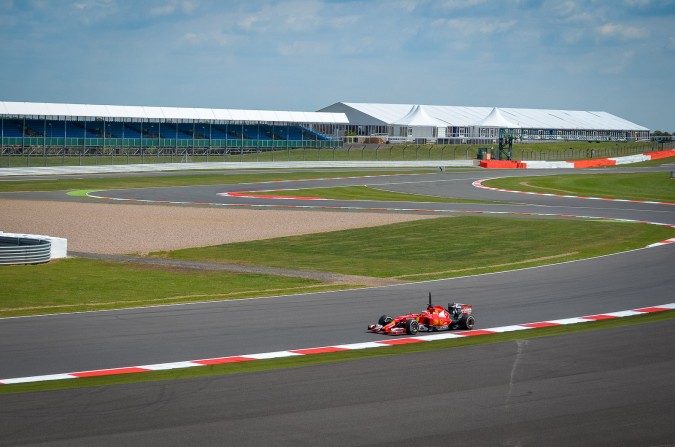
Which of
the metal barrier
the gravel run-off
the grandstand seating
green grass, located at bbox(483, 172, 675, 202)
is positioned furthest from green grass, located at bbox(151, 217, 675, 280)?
the grandstand seating

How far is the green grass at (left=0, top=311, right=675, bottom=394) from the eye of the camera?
1130 cm

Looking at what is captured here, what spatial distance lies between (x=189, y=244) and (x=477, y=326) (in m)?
15.3

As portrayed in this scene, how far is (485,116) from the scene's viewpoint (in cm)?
13200

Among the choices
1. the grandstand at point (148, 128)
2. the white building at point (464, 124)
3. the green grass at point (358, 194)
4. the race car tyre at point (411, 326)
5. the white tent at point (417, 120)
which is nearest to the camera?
the race car tyre at point (411, 326)

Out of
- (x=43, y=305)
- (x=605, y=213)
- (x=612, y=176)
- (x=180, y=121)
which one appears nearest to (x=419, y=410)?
(x=43, y=305)

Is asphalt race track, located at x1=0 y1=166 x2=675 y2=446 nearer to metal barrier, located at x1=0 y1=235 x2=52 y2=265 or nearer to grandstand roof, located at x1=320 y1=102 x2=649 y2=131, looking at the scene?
metal barrier, located at x1=0 y1=235 x2=52 y2=265

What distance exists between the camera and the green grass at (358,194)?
1921 inches

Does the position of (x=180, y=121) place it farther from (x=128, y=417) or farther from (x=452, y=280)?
(x=128, y=417)

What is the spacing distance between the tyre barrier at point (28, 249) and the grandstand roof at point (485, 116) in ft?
290

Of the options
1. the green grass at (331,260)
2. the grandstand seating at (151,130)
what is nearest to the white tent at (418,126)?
the grandstand seating at (151,130)

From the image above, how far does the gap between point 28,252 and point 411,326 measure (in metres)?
12.9

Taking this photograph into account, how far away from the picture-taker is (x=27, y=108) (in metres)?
84.4

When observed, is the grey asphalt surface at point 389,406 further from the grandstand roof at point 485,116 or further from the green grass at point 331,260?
the grandstand roof at point 485,116

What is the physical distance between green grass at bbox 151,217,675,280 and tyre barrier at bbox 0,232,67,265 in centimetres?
281
